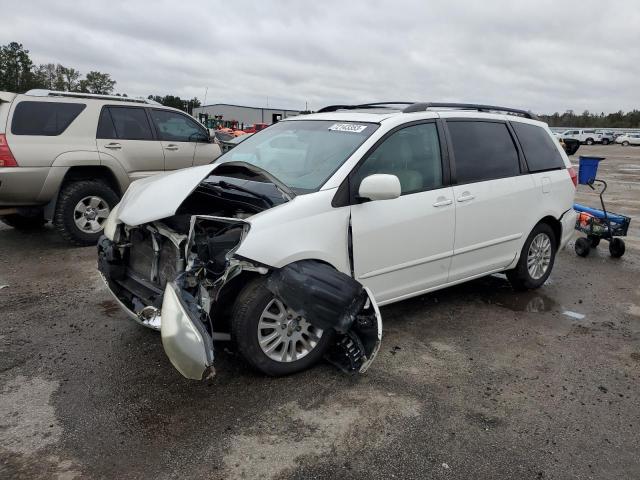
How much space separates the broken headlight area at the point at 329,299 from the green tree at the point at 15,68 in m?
55.6

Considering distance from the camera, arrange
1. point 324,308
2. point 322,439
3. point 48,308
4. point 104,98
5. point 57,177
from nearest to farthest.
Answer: point 322,439
point 324,308
point 48,308
point 57,177
point 104,98

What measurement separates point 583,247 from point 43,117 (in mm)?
7213

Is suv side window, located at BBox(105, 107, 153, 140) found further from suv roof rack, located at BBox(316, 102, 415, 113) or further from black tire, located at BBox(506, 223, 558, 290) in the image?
black tire, located at BBox(506, 223, 558, 290)

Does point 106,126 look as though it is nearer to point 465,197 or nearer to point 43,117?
point 43,117

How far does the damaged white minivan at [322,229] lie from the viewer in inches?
122

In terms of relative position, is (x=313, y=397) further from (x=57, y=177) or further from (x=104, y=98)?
(x=104, y=98)

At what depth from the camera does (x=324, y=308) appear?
→ 302cm

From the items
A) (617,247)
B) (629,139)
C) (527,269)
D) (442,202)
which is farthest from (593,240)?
(629,139)

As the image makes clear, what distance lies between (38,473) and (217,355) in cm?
142

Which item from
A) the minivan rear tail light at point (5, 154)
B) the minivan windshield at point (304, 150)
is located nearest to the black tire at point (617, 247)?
the minivan windshield at point (304, 150)

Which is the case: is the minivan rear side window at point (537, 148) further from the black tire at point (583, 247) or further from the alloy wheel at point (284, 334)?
the alloy wheel at point (284, 334)

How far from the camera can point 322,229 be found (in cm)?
342

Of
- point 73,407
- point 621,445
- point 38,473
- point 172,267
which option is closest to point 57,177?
point 172,267

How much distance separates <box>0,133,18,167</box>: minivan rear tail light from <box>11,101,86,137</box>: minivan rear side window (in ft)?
0.55
